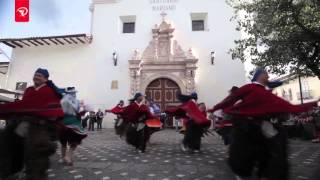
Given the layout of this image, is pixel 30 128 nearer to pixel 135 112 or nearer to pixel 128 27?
pixel 135 112

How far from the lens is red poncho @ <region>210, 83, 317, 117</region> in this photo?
4.02 m

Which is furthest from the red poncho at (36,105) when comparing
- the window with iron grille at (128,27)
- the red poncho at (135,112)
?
the window with iron grille at (128,27)

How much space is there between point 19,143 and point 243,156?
3.16 metres

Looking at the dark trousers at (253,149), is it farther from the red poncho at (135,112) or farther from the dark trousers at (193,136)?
the red poncho at (135,112)

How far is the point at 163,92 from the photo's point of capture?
1848cm

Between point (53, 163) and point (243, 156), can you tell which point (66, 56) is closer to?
point (53, 163)

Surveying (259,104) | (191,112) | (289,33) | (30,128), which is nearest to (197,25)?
(289,33)

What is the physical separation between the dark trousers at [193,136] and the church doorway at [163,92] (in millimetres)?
10513

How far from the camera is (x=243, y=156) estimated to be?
3980 mm

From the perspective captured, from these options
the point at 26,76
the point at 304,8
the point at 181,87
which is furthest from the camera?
the point at 26,76

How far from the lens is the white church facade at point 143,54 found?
18078 millimetres

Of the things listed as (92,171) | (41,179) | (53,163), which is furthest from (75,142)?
(41,179)

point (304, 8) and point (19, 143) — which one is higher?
point (304, 8)

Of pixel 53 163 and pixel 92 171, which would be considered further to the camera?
pixel 53 163
